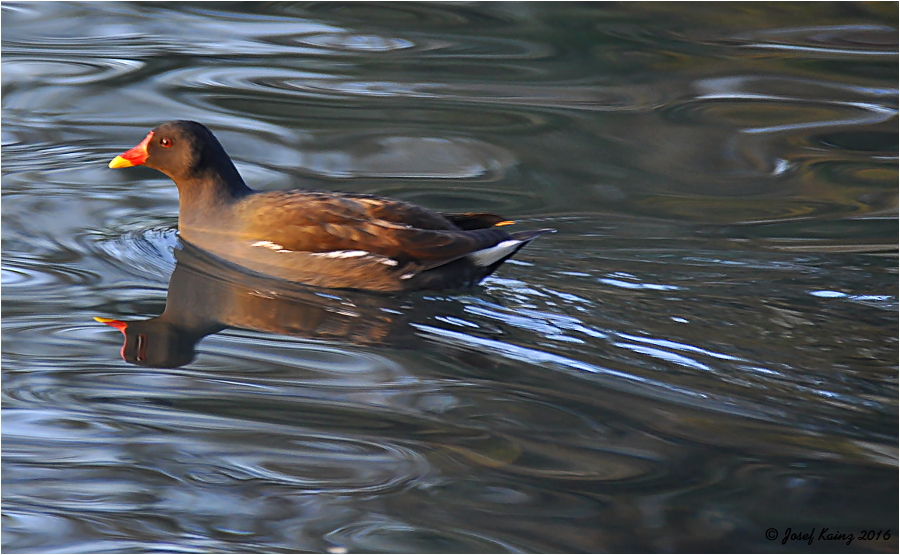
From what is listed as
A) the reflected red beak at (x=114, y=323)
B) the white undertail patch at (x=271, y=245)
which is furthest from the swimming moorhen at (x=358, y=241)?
the reflected red beak at (x=114, y=323)

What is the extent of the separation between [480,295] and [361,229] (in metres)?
0.71

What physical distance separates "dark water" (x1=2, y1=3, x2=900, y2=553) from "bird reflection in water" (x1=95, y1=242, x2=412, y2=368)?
3 cm

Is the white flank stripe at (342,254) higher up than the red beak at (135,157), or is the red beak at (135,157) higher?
the red beak at (135,157)

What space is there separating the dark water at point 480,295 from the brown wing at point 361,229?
278mm

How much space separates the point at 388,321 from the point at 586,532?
6.53 feet

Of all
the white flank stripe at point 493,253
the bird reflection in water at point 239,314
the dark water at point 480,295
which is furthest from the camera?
the white flank stripe at point 493,253

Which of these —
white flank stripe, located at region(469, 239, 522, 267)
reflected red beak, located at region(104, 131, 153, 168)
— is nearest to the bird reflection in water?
white flank stripe, located at region(469, 239, 522, 267)

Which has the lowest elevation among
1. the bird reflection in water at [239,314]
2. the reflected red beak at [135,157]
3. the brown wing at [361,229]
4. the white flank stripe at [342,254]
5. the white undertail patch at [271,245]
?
the bird reflection in water at [239,314]

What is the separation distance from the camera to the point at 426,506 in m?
3.91

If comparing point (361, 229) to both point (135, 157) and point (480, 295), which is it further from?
point (135, 157)

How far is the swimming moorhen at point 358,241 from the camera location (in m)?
5.78

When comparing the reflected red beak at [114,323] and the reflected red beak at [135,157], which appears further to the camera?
the reflected red beak at [135,157]

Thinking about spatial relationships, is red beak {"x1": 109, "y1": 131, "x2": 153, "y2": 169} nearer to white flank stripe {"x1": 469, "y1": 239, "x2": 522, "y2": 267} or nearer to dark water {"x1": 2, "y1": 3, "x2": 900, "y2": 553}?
dark water {"x1": 2, "y1": 3, "x2": 900, "y2": 553}

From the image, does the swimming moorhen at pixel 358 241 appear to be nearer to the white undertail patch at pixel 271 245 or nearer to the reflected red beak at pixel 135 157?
the white undertail patch at pixel 271 245
